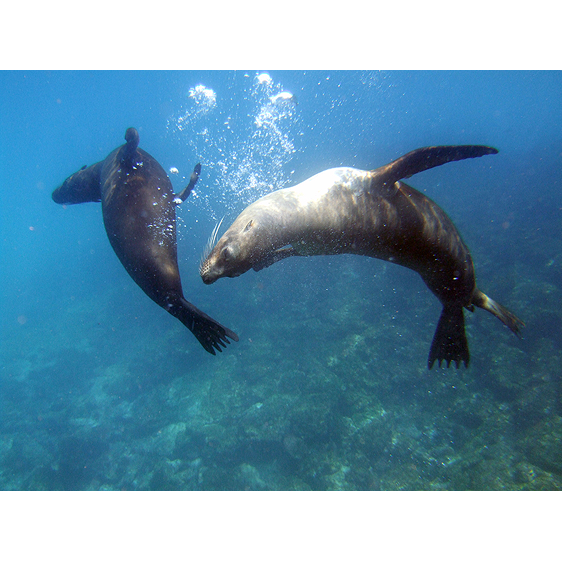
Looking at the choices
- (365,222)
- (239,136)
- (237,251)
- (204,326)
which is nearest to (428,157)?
(365,222)

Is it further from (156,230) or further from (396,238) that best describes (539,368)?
(156,230)

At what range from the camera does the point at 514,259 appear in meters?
11.8

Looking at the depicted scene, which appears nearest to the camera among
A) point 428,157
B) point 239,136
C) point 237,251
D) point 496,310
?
point 237,251

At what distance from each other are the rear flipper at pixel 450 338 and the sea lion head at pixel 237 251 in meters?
3.27

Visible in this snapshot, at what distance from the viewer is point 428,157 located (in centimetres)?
282

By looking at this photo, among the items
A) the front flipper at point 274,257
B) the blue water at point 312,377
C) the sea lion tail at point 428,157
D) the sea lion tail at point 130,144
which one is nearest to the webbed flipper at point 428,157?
the sea lion tail at point 428,157

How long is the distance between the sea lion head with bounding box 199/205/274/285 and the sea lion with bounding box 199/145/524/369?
1 centimetres

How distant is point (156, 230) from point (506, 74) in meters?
70.4

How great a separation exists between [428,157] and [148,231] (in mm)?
2880

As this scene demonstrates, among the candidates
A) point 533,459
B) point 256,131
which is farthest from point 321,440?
point 256,131

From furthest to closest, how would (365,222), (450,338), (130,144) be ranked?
(450,338), (130,144), (365,222)

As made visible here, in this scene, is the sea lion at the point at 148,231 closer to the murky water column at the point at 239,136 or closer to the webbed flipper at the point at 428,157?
the webbed flipper at the point at 428,157

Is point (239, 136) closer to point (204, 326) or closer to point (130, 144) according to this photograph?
point (130, 144)

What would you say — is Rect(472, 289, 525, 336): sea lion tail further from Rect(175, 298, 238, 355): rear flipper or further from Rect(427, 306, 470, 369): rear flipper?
Rect(175, 298, 238, 355): rear flipper
